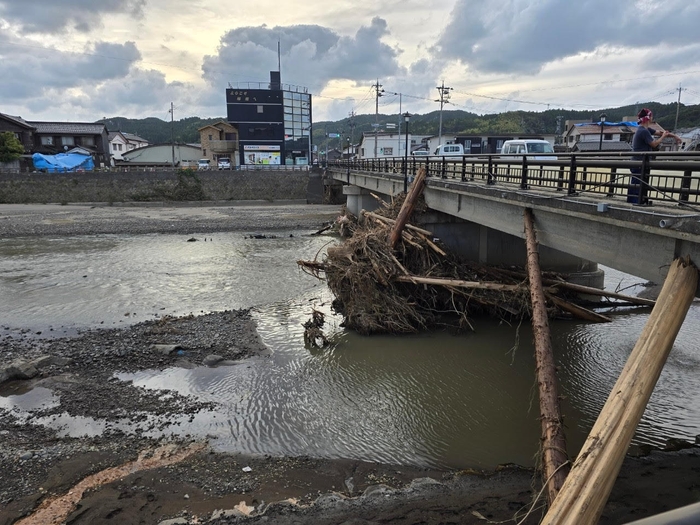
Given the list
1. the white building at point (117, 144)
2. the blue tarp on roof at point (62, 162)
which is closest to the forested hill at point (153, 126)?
the white building at point (117, 144)

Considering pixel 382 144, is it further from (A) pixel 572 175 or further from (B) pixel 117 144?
(A) pixel 572 175

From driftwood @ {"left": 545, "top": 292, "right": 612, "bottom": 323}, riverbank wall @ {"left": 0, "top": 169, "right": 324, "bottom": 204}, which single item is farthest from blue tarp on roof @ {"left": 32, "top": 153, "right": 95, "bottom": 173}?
driftwood @ {"left": 545, "top": 292, "right": 612, "bottom": 323}

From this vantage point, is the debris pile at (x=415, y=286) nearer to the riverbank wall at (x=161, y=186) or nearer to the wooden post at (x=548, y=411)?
the wooden post at (x=548, y=411)

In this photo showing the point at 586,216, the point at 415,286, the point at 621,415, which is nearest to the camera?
the point at 621,415

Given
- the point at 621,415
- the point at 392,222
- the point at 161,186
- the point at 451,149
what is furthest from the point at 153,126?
the point at 621,415

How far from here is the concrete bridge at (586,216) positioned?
21.7 ft

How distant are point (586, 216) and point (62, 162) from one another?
63.3 m

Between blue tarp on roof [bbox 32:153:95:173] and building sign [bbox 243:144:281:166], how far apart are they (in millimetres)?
24413

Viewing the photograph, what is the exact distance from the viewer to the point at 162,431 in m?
8.01

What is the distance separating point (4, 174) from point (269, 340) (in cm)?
4896

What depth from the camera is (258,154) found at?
77625 mm

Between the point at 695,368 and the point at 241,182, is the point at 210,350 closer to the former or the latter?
the point at 695,368

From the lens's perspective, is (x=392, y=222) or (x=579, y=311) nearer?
(x=579, y=311)

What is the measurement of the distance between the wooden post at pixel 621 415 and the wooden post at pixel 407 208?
898 centimetres
